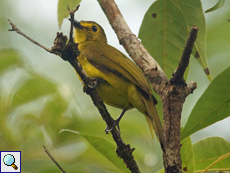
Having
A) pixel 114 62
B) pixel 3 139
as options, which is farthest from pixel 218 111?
pixel 3 139

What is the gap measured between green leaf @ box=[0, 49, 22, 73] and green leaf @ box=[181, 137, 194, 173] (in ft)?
6.76

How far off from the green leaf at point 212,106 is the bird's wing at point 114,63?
72 centimetres

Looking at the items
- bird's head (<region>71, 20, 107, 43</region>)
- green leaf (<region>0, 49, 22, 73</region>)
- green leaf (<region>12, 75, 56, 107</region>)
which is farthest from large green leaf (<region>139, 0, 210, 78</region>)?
green leaf (<region>0, 49, 22, 73</region>)

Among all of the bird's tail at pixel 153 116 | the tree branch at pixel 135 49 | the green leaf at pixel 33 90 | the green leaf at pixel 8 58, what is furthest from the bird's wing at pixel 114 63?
the green leaf at pixel 8 58

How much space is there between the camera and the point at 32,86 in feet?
11.7

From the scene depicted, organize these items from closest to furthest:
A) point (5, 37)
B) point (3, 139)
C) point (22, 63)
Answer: point (3, 139) < point (22, 63) < point (5, 37)

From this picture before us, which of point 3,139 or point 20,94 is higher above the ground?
point 20,94

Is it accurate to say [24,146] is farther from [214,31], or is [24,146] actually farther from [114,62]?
[214,31]

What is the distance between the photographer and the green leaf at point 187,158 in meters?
2.76

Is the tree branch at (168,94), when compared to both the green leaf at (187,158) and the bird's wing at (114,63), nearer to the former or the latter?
the bird's wing at (114,63)

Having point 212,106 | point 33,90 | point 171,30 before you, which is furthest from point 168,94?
point 33,90

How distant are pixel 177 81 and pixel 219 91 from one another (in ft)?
1.33

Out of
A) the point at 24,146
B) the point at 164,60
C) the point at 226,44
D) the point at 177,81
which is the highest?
the point at 226,44

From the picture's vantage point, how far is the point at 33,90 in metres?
3.55
